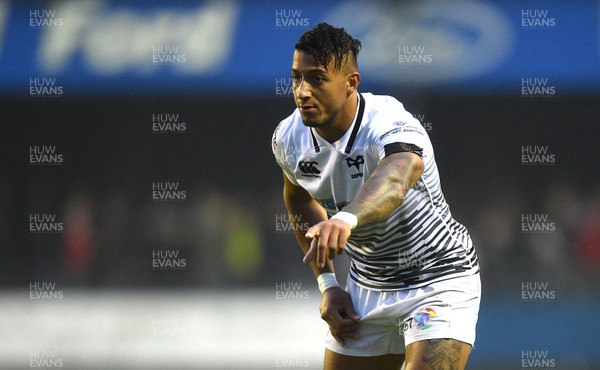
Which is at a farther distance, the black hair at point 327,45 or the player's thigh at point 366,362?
the player's thigh at point 366,362

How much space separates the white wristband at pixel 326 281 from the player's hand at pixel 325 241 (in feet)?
4.59

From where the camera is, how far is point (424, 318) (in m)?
3.98

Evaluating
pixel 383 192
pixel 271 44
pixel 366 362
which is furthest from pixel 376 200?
pixel 271 44

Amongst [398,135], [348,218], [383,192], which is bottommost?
[348,218]

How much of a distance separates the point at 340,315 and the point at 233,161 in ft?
31.0

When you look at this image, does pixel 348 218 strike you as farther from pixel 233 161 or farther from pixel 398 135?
pixel 233 161

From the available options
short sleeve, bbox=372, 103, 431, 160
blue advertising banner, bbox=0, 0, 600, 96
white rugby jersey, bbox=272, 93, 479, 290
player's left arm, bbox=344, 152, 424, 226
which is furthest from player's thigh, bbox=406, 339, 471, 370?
blue advertising banner, bbox=0, 0, 600, 96

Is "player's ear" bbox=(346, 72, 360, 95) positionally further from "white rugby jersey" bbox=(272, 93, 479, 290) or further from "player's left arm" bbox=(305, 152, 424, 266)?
"player's left arm" bbox=(305, 152, 424, 266)

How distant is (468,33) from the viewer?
11523 mm

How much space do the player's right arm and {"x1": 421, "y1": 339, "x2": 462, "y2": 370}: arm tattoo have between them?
0.48m

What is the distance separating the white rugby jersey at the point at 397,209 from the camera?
4.04 meters

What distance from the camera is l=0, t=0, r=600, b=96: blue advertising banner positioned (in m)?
11.5

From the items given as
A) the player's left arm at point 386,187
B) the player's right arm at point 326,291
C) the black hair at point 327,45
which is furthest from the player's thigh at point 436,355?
the black hair at point 327,45

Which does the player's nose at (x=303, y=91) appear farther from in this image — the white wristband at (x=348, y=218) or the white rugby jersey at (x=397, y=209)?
the white wristband at (x=348, y=218)
